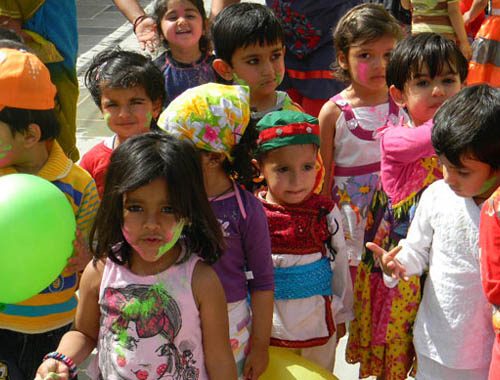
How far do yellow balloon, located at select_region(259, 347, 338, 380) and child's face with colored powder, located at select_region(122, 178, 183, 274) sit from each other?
667 mm

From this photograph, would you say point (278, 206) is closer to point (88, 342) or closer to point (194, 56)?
point (88, 342)

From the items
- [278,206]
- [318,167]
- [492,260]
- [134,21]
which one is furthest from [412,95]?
[134,21]

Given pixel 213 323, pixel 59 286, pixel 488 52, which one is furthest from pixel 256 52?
pixel 488 52

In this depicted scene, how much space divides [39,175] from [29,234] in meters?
0.49

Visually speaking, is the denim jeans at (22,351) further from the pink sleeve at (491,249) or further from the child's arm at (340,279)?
the pink sleeve at (491,249)

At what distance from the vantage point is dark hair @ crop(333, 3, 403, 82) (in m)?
3.61

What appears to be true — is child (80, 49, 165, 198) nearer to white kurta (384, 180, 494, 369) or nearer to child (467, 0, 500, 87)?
white kurta (384, 180, 494, 369)

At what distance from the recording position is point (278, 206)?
2.96 meters

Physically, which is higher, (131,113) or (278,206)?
(131,113)

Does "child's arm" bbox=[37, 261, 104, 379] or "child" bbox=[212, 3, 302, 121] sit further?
"child" bbox=[212, 3, 302, 121]

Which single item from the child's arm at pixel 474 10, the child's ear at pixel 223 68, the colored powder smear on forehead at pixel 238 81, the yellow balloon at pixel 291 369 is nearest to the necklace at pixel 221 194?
the yellow balloon at pixel 291 369

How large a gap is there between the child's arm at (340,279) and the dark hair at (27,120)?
104cm

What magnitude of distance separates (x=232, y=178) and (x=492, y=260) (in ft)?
3.09

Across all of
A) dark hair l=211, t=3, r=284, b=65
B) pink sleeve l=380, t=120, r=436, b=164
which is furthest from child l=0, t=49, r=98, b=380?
pink sleeve l=380, t=120, r=436, b=164
